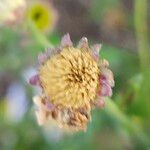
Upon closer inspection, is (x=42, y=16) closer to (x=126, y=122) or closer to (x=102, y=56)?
(x=102, y=56)

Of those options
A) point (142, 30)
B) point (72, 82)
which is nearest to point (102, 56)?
point (142, 30)

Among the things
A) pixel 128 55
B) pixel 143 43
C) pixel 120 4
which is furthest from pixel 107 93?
pixel 120 4

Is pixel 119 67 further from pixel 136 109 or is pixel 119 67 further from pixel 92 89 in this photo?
pixel 92 89

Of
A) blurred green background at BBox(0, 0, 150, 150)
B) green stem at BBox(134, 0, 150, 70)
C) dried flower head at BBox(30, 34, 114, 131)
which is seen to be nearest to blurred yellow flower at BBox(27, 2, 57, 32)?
blurred green background at BBox(0, 0, 150, 150)

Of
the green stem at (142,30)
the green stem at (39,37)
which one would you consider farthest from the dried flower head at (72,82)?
the green stem at (142,30)

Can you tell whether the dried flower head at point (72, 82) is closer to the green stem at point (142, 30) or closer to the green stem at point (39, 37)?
the green stem at point (39, 37)
